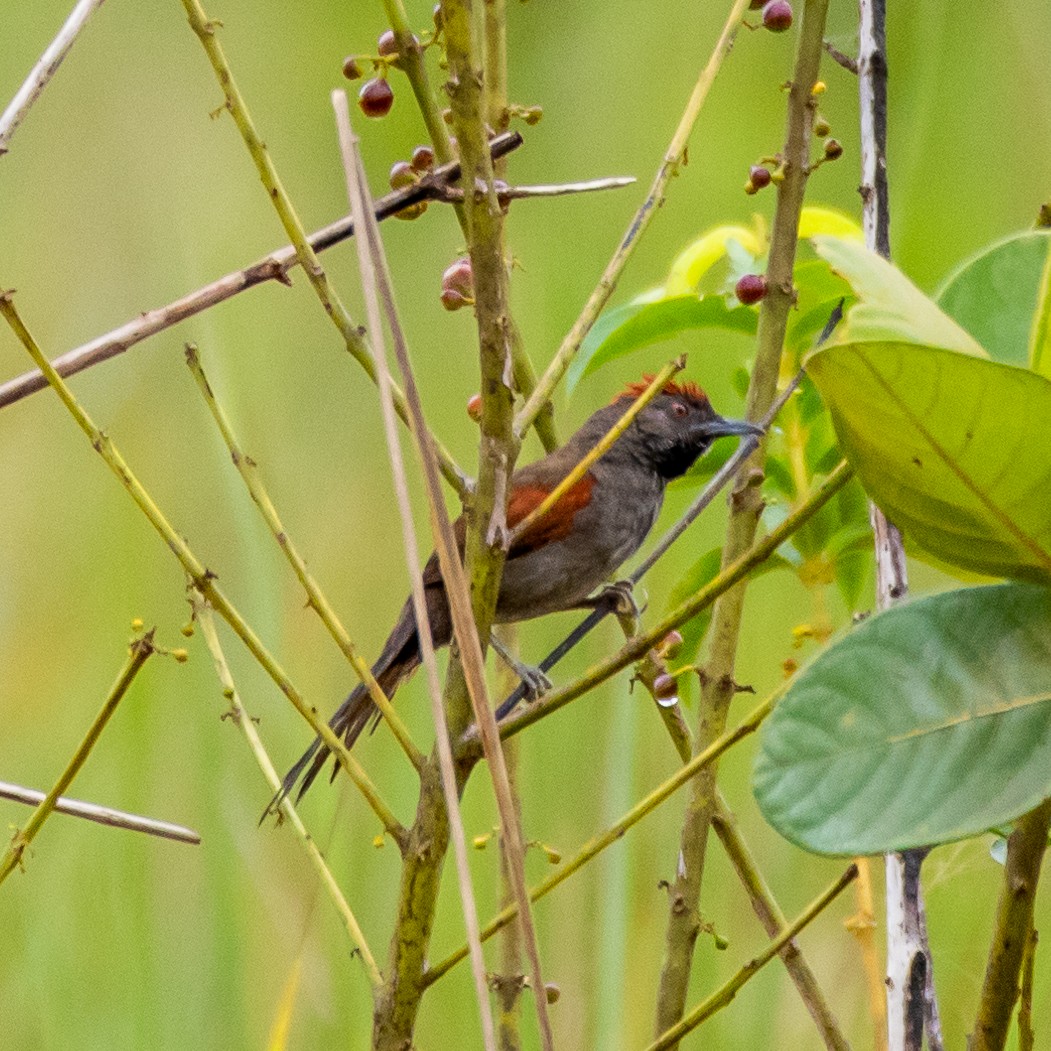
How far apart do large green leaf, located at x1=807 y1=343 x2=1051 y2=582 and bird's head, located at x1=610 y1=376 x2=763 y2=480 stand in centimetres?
100

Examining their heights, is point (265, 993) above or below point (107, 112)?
below

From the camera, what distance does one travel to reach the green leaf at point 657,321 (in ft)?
2.61

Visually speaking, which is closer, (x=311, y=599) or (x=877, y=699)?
(x=877, y=699)

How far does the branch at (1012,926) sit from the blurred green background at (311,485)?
0.61 m

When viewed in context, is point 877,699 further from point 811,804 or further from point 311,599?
point 311,599

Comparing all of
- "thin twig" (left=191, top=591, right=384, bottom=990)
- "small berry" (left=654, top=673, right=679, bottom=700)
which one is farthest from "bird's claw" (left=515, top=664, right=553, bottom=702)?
"thin twig" (left=191, top=591, right=384, bottom=990)

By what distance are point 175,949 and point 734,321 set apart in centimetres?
75

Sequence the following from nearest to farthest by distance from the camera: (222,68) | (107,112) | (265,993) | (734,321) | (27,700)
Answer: (222,68)
(734,321)
(265,993)
(27,700)
(107,112)

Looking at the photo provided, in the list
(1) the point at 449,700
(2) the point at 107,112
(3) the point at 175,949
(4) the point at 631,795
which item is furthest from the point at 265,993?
(2) the point at 107,112

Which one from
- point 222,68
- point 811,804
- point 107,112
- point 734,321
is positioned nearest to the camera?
point 811,804

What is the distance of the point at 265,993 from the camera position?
1.16 metres

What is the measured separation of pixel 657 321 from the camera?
31.9 inches

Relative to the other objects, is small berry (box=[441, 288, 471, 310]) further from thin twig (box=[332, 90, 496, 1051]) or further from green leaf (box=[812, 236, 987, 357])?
green leaf (box=[812, 236, 987, 357])

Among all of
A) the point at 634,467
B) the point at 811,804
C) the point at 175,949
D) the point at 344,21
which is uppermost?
the point at 344,21
